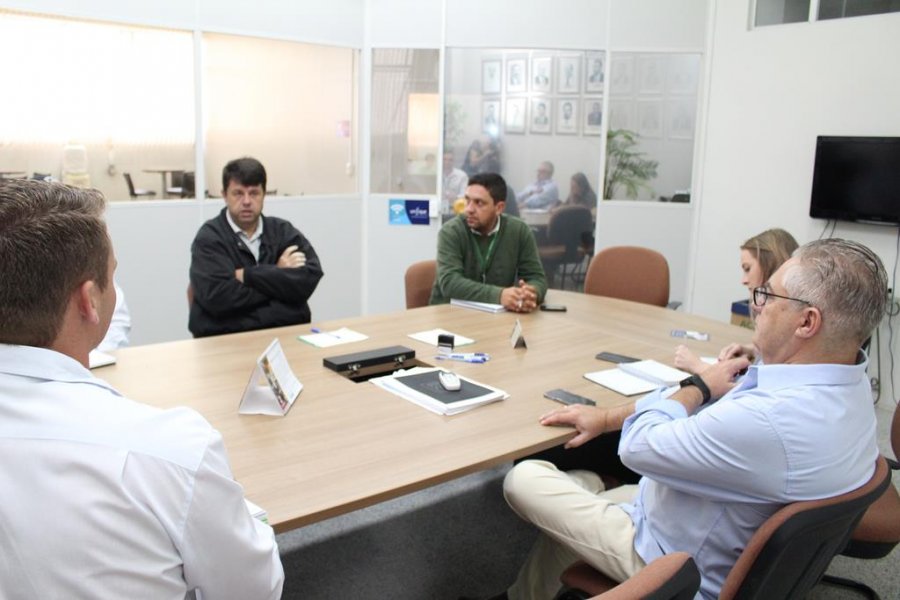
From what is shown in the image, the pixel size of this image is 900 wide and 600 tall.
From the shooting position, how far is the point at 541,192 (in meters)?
6.10

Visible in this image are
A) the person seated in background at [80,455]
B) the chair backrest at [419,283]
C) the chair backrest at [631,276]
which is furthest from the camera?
the chair backrest at [631,276]

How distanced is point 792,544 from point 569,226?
4.80 meters

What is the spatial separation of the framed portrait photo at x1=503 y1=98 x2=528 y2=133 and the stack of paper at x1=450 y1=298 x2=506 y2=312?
8.46ft

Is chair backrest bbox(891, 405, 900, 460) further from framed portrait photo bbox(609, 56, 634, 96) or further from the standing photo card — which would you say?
framed portrait photo bbox(609, 56, 634, 96)

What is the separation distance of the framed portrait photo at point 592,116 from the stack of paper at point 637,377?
11.6 feet

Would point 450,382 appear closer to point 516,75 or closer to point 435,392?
point 435,392

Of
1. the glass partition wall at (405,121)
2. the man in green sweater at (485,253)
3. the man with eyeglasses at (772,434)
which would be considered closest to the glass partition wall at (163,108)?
the glass partition wall at (405,121)

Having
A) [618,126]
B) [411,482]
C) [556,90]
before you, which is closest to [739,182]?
[618,126]

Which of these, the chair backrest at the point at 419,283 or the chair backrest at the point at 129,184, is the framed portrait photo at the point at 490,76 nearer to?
the chair backrest at the point at 419,283

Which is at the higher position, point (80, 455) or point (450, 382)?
point (80, 455)

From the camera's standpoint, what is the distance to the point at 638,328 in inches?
139

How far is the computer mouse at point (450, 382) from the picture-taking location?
241 centimetres

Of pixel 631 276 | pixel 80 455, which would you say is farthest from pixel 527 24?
pixel 80 455

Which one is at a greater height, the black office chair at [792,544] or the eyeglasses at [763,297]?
the eyeglasses at [763,297]
